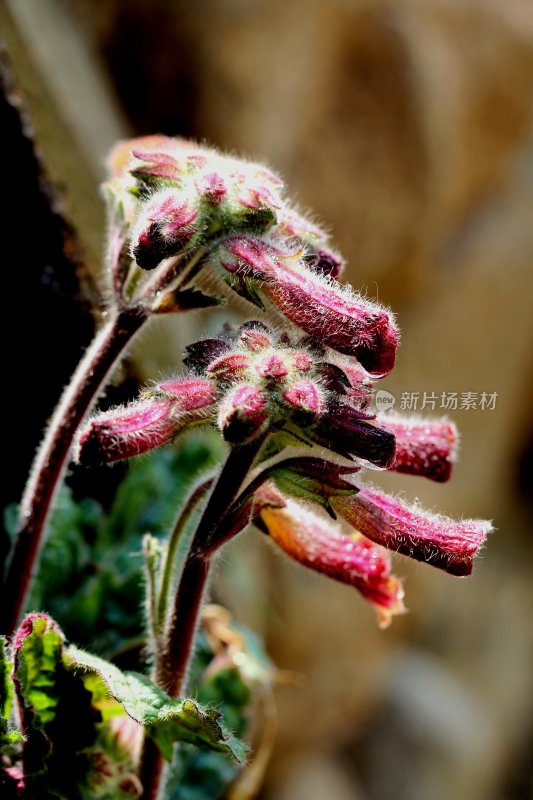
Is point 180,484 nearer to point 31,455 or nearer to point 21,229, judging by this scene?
point 31,455

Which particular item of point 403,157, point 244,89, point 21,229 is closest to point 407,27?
point 403,157

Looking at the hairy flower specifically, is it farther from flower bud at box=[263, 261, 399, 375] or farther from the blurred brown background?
the blurred brown background

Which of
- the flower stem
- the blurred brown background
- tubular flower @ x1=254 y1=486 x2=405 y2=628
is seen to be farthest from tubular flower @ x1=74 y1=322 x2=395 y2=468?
the blurred brown background

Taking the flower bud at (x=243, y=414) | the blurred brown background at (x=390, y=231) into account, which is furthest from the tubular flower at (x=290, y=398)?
the blurred brown background at (x=390, y=231)

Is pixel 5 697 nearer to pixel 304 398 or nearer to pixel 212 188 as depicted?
pixel 304 398

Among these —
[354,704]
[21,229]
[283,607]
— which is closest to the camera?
[21,229]
